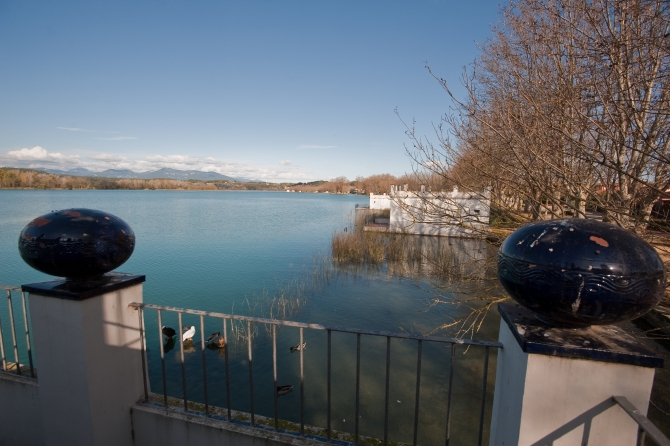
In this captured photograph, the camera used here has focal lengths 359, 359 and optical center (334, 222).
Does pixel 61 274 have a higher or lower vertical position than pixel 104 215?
lower

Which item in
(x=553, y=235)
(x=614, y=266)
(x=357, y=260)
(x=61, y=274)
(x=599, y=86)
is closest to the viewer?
(x=614, y=266)

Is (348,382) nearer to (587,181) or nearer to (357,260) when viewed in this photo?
Answer: (587,181)

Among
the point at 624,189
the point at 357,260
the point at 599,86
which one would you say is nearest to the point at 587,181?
the point at 624,189

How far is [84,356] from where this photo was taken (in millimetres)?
2580

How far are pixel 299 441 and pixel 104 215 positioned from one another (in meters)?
2.28

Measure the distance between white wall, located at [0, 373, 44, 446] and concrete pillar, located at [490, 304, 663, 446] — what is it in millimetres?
3759

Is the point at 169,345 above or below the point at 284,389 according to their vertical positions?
below

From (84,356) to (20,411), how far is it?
4.41 feet

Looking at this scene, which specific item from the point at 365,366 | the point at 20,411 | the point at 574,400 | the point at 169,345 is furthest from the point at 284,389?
the point at 574,400

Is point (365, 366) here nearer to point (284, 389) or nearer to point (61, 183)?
point (284, 389)

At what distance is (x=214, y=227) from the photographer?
107 ft

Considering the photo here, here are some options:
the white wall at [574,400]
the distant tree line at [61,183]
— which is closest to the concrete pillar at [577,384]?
the white wall at [574,400]

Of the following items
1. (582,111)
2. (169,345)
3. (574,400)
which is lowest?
(169,345)

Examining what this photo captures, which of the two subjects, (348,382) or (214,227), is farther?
(214,227)
